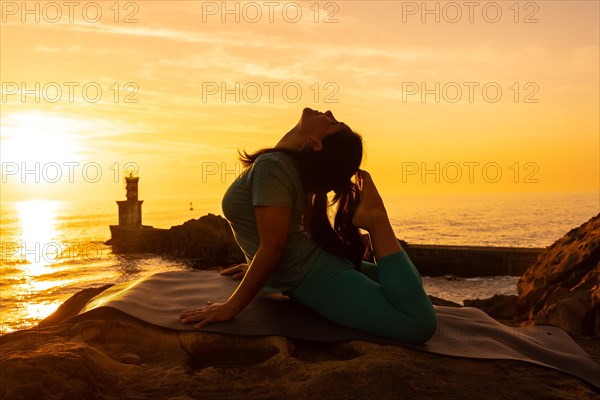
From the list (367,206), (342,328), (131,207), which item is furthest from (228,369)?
(131,207)

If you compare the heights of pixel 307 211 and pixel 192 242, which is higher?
pixel 307 211

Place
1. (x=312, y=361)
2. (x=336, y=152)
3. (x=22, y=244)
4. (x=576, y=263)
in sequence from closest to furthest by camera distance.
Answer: (x=312, y=361) → (x=336, y=152) → (x=576, y=263) → (x=22, y=244)

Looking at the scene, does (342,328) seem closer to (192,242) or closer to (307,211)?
(307,211)

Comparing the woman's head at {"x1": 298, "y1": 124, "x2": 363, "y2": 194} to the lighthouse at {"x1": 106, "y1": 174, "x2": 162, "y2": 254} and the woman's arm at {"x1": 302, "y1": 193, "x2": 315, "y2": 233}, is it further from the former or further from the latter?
the lighthouse at {"x1": 106, "y1": 174, "x2": 162, "y2": 254}

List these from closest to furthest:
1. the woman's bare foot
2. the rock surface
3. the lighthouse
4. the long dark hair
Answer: the rock surface → the woman's bare foot → the long dark hair → the lighthouse

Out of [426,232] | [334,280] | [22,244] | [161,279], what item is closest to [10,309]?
[161,279]

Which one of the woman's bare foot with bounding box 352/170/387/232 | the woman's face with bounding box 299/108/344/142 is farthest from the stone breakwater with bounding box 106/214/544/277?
the woman's face with bounding box 299/108/344/142

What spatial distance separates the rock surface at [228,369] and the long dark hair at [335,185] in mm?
673

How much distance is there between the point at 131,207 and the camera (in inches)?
1439

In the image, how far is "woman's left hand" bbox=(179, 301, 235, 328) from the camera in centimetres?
311

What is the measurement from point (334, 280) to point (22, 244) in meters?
51.6

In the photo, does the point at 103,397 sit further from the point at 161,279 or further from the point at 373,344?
the point at 161,279

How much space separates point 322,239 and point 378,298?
0.57 metres

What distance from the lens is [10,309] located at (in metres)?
17.3
